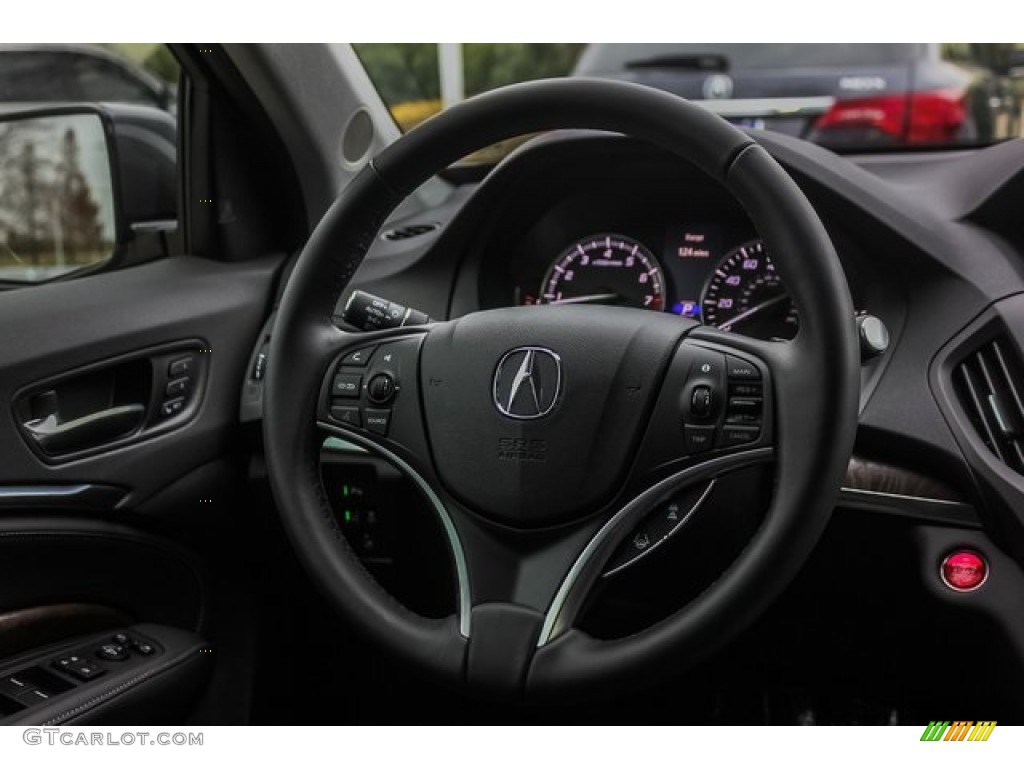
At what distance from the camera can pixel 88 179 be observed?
7.75ft

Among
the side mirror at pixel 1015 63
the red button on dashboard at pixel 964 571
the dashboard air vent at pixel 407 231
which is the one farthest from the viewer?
the side mirror at pixel 1015 63

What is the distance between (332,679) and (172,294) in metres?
0.72

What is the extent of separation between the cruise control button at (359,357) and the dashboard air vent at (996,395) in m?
0.77

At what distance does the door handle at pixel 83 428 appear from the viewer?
1878mm

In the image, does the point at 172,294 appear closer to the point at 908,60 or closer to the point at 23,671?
the point at 23,671

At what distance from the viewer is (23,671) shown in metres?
1.81

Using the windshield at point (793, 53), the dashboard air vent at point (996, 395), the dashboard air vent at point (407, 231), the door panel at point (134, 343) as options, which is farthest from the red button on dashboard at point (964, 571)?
the windshield at point (793, 53)

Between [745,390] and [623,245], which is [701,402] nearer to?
[745,390]

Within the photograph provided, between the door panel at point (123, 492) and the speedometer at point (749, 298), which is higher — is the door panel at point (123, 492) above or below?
below

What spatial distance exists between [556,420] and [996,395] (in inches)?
24.3

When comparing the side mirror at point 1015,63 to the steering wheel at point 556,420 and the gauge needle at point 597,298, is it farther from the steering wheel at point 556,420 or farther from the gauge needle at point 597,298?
the steering wheel at point 556,420

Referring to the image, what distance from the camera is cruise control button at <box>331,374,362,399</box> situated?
5.05 ft
